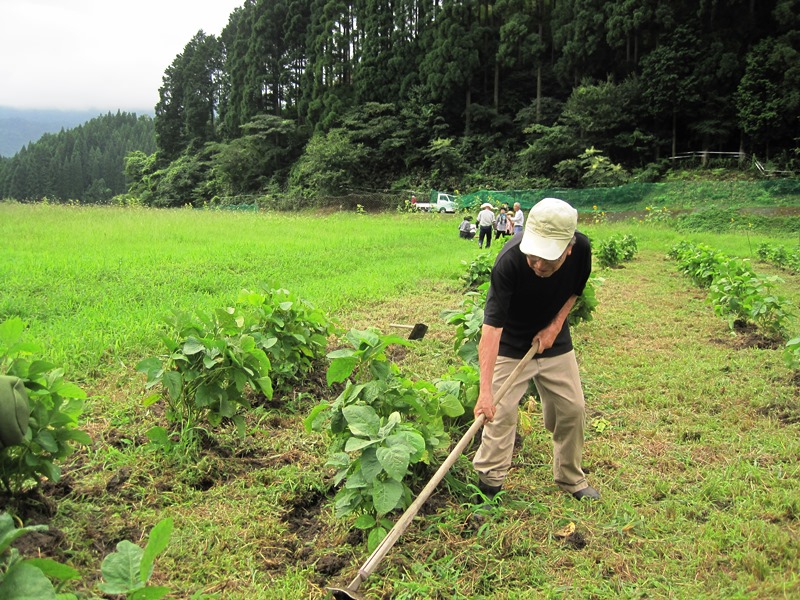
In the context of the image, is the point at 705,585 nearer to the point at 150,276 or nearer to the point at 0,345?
the point at 0,345

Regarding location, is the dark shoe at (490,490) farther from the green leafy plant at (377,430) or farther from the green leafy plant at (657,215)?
the green leafy plant at (657,215)

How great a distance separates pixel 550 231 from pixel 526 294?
379mm

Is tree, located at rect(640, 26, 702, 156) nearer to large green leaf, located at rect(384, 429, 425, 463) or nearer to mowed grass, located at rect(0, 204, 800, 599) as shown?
mowed grass, located at rect(0, 204, 800, 599)

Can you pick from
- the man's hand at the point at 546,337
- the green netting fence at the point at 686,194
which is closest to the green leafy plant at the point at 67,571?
the man's hand at the point at 546,337

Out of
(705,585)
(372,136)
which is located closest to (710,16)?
(372,136)

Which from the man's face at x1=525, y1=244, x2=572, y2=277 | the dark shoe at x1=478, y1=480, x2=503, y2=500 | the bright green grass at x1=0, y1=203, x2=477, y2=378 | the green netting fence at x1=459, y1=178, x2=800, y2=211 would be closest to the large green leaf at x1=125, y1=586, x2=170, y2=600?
the dark shoe at x1=478, y1=480, x2=503, y2=500

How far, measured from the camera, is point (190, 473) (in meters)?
3.18

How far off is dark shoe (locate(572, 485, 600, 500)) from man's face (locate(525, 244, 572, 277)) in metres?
1.26

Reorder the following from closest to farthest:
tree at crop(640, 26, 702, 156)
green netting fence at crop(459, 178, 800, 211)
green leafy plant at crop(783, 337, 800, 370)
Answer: green leafy plant at crop(783, 337, 800, 370)
green netting fence at crop(459, 178, 800, 211)
tree at crop(640, 26, 702, 156)

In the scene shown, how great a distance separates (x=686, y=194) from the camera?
24.3 meters

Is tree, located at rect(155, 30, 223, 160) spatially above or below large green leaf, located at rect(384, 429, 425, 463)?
above

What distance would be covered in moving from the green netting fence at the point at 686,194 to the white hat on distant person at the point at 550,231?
21.7 m

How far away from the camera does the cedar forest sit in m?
28.7

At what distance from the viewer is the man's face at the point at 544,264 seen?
105 inches
